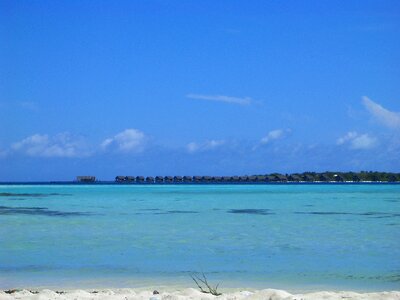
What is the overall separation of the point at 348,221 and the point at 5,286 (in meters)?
16.3

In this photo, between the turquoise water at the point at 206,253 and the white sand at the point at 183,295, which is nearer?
the white sand at the point at 183,295

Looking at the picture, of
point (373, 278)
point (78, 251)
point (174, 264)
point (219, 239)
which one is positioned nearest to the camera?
point (373, 278)

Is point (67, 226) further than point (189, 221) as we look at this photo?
No

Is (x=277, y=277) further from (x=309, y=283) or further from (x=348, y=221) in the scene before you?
(x=348, y=221)

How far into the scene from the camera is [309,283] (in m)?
11.2

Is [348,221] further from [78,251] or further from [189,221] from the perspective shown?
[78,251]

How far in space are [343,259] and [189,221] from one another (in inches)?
464

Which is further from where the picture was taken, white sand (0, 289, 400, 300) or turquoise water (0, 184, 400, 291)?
turquoise water (0, 184, 400, 291)

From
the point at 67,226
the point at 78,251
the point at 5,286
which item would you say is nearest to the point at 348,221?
the point at 67,226

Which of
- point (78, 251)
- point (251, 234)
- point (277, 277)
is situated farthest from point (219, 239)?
point (277, 277)

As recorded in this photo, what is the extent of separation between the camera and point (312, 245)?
16.6 metres

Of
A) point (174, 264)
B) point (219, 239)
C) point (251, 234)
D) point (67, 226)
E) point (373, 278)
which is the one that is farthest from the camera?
point (67, 226)

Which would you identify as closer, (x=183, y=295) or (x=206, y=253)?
(x=183, y=295)

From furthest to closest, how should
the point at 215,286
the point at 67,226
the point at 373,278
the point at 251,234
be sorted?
the point at 67,226 < the point at 251,234 < the point at 373,278 < the point at 215,286
